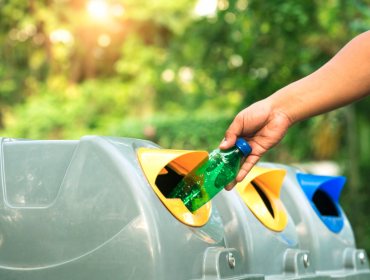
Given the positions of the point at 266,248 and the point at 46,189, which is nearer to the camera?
the point at 46,189

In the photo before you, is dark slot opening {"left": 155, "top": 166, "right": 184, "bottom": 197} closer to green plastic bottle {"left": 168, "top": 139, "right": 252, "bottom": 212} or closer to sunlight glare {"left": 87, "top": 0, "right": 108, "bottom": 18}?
green plastic bottle {"left": 168, "top": 139, "right": 252, "bottom": 212}

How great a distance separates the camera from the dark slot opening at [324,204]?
2.33 m

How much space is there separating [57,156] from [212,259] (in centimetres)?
61

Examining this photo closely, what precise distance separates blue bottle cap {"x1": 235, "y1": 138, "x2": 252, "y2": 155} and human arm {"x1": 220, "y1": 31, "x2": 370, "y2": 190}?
2 cm

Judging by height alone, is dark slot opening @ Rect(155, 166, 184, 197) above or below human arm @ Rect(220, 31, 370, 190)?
below

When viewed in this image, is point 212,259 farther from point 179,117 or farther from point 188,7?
point 188,7

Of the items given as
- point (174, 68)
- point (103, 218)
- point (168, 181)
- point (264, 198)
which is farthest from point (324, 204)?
point (174, 68)

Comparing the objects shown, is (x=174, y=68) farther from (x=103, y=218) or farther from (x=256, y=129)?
(x=103, y=218)

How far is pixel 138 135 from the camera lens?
36.4 feet

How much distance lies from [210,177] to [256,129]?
0.25 m

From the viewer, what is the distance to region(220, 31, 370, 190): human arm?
1.42 metres

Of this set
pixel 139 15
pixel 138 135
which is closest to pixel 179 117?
pixel 138 135

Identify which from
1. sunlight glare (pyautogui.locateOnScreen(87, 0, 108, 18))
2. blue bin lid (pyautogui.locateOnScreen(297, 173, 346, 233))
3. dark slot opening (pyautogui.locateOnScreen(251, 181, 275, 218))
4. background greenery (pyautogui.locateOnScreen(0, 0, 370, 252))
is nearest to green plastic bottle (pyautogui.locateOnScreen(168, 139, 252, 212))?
dark slot opening (pyautogui.locateOnScreen(251, 181, 275, 218))

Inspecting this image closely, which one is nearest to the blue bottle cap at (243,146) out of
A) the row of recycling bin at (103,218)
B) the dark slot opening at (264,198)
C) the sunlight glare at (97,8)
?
the row of recycling bin at (103,218)
